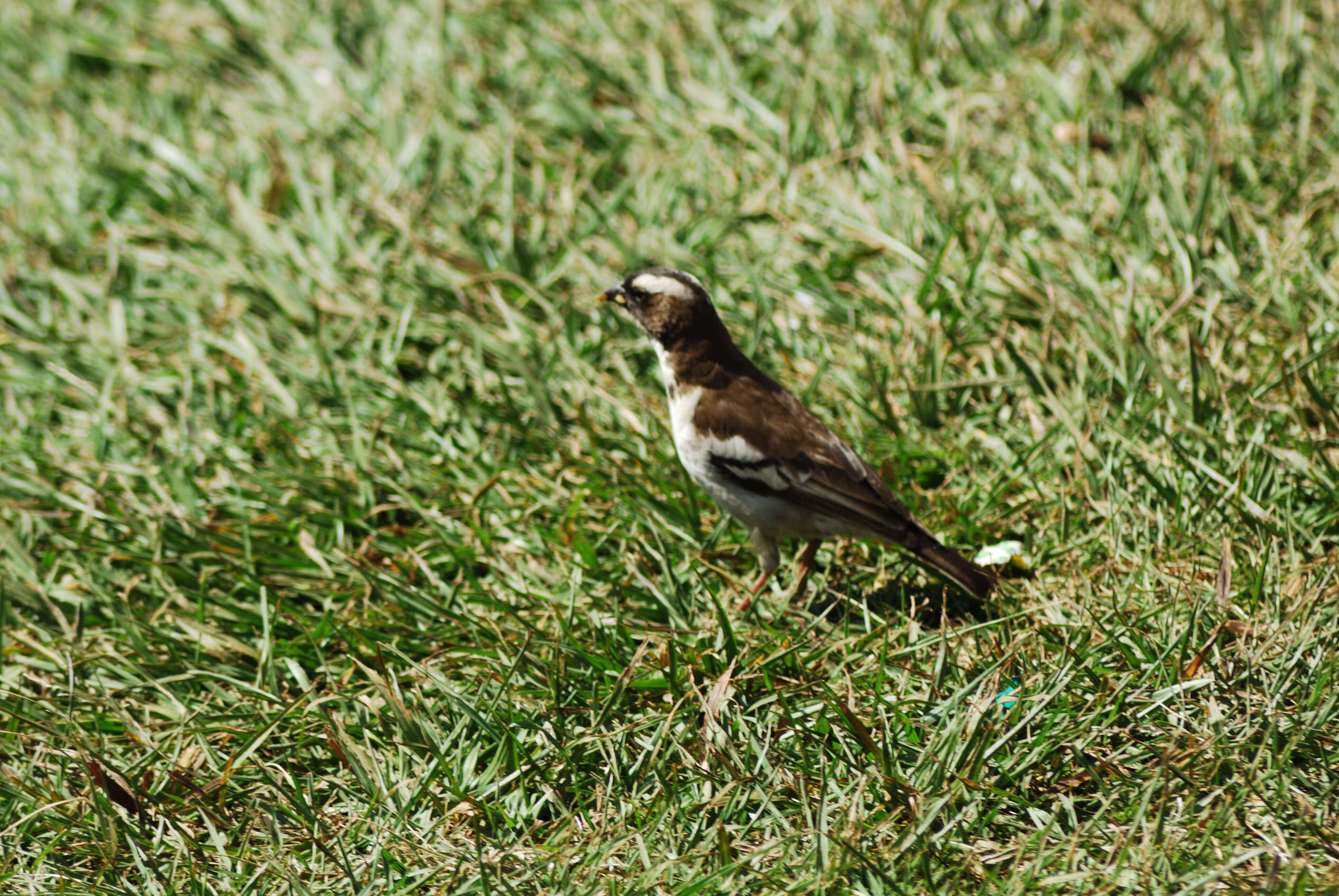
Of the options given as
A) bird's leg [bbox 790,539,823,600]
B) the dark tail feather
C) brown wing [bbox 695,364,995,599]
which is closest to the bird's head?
brown wing [bbox 695,364,995,599]

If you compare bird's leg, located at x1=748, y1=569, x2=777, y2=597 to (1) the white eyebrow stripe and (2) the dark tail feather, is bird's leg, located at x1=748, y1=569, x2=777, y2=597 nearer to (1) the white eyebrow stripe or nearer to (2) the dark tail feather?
(2) the dark tail feather

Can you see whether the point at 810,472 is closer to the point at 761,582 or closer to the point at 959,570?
the point at 761,582

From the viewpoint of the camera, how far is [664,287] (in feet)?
15.9

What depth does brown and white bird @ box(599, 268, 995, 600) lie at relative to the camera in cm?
443

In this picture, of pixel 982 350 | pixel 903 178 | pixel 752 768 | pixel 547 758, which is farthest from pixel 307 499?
pixel 903 178

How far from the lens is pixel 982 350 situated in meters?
5.58

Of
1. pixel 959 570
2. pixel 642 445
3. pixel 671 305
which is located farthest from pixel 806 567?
pixel 671 305

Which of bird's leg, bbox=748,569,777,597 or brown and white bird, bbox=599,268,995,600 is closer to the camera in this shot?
brown and white bird, bbox=599,268,995,600

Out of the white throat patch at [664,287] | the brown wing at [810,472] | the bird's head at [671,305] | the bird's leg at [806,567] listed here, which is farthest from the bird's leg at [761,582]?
the white throat patch at [664,287]

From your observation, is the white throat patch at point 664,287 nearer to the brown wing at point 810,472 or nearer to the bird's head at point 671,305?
the bird's head at point 671,305

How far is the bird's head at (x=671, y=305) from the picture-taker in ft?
15.8

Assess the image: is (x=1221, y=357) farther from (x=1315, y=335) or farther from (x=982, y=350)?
(x=982, y=350)

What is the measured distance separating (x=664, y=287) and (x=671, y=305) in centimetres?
8

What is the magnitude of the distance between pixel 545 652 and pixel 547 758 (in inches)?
19.2
